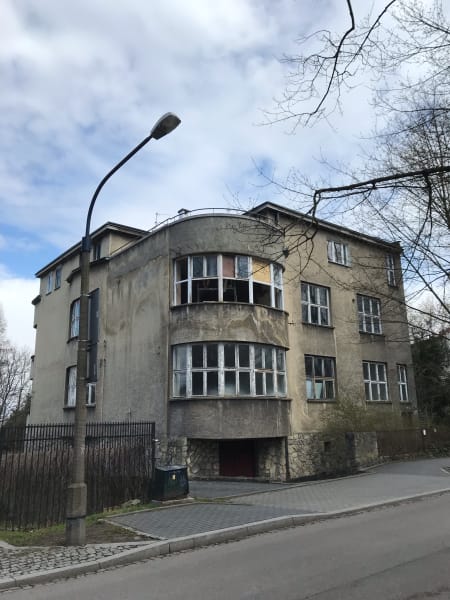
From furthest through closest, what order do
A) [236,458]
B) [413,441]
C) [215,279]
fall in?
[413,441], [236,458], [215,279]

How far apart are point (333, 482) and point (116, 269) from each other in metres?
13.5

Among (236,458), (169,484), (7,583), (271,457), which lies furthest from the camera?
(271,457)

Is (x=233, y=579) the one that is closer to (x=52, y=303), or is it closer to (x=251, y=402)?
(x=251, y=402)

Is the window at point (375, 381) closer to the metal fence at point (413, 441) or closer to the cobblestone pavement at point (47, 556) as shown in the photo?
the metal fence at point (413, 441)

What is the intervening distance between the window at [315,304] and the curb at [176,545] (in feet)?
40.9

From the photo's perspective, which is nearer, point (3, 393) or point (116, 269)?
point (116, 269)

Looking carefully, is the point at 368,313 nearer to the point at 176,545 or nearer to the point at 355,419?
the point at 355,419

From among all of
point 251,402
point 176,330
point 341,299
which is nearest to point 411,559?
point 251,402

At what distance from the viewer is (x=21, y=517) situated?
10.8 metres

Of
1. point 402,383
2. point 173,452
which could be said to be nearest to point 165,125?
point 173,452

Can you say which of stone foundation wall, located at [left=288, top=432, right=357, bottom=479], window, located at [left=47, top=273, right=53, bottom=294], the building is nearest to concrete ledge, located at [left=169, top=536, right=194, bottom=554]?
the building

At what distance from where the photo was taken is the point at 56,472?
1135cm

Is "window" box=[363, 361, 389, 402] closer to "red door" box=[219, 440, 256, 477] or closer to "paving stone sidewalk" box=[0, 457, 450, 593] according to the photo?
"paving stone sidewalk" box=[0, 457, 450, 593]

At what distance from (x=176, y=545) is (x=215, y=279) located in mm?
12479
